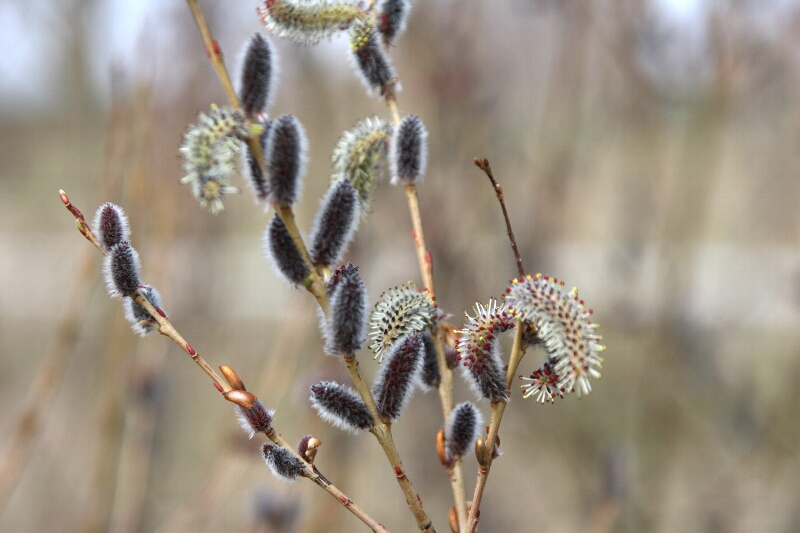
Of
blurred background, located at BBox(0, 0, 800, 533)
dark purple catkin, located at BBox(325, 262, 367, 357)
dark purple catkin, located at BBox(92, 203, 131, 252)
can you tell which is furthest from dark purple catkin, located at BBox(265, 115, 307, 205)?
blurred background, located at BBox(0, 0, 800, 533)

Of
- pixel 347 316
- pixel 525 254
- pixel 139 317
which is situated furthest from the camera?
pixel 525 254

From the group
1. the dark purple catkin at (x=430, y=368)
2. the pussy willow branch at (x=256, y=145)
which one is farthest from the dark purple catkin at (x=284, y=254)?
the dark purple catkin at (x=430, y=368)

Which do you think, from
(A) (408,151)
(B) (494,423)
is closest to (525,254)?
(A) (408,151)

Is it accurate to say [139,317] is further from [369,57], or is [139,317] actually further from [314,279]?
[369,57]

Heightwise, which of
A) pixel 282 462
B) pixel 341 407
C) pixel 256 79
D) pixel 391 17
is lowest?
pixel 282 462

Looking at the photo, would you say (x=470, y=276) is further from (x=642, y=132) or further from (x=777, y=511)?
(x=777, y=511)

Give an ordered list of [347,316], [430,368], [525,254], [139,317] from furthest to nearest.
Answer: [525,254] → [430,368] → [139,317] → [347,316]

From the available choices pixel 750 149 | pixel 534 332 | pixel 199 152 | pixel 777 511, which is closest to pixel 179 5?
pixel 199 152
